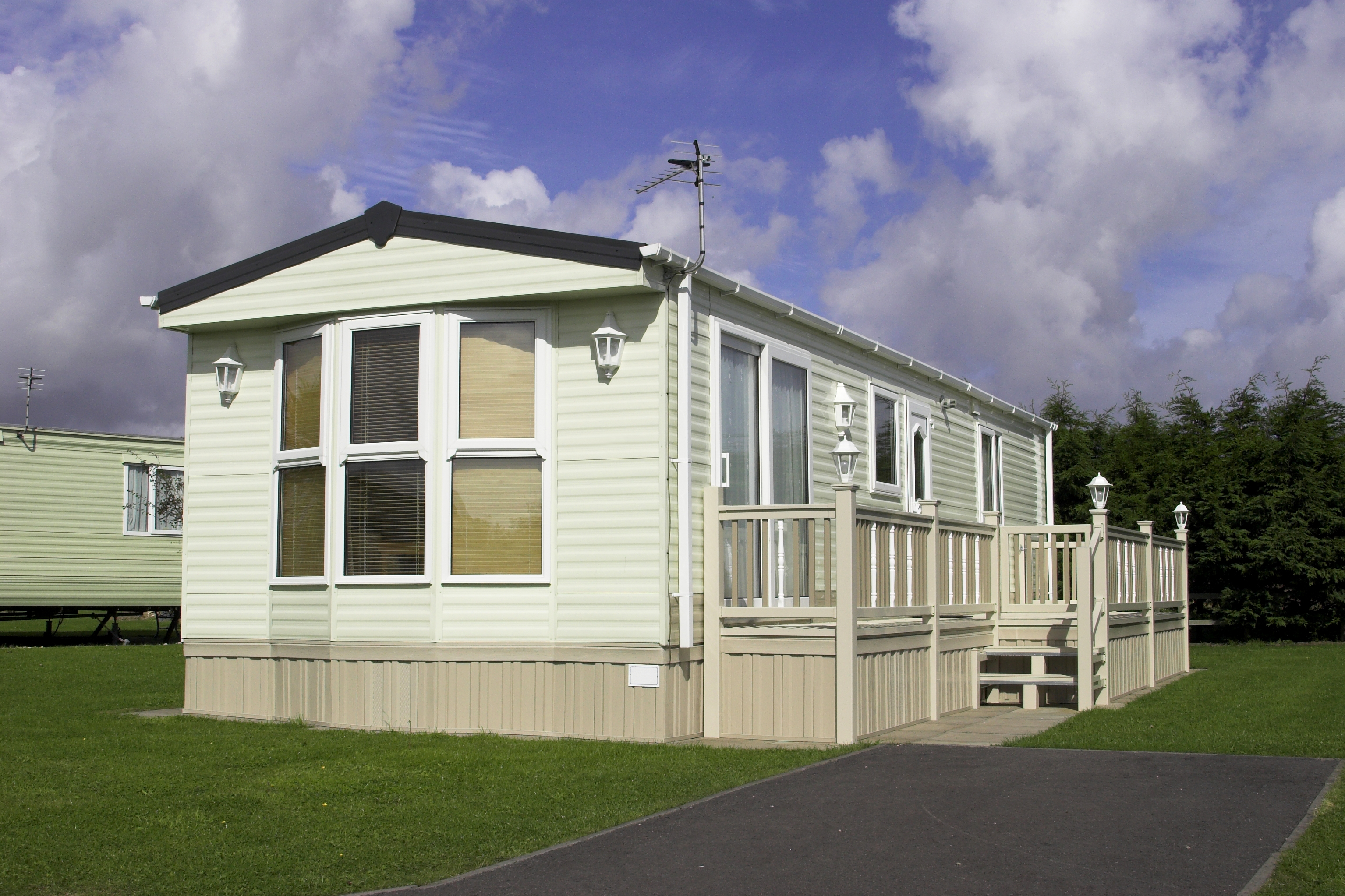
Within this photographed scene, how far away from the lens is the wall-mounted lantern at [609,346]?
8453mm

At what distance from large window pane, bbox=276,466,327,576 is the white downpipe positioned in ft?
8.71

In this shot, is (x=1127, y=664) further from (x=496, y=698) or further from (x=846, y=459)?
(x=496, y=698)

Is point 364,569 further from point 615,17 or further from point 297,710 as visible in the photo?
point 615,17

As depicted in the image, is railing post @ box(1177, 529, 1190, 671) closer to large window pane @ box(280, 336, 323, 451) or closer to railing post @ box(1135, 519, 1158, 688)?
railing post @ box(1135, 519, 1158, 688)

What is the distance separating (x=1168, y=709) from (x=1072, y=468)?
38.8ft

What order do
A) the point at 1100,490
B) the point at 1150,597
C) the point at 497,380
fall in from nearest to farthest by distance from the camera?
the point at 497,380 → the point at 1150,597 → the point at 1100,490

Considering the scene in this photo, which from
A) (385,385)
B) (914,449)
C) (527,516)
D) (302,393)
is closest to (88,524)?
(302,393)

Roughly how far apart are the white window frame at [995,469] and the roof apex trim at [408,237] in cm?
763

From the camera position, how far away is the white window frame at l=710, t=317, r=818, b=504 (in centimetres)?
893

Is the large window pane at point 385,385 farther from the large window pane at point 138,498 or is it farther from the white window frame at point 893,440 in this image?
the large window pane at point 138,498

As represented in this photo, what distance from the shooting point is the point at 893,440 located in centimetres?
1244

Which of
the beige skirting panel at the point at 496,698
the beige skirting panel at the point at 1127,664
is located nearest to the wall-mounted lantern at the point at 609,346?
the beige skirting panel at the point at 496,698

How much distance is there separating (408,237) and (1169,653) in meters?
9.40

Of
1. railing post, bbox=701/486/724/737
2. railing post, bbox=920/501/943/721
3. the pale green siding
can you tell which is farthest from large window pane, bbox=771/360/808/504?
the pale green siding
